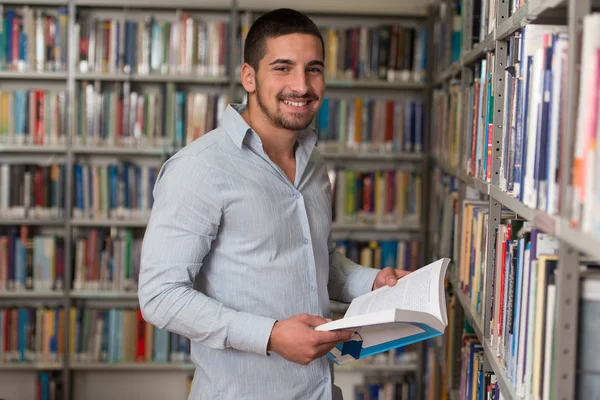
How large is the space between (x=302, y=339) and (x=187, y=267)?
319 millimetres

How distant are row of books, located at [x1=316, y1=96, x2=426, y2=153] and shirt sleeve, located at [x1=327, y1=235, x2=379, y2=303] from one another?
1926 mm

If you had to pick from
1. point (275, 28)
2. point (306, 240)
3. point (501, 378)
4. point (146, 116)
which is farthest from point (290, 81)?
point (146, 116)

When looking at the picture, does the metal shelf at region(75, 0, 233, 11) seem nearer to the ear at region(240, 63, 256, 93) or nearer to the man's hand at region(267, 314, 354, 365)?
the ear at region(240, 63, 256, 93)

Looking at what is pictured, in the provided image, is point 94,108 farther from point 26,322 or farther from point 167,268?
point 167,268

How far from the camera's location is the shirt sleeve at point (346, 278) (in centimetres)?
204

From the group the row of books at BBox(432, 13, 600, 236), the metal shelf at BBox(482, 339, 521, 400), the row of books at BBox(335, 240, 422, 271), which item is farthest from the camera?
the row of books at BBox(335, 240, 422, 271)

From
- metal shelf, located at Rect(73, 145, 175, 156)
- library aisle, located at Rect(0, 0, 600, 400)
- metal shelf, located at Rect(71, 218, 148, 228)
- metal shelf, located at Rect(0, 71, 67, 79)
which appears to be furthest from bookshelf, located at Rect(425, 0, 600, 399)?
metal shelf, located at Rect(0, 71, 67, 79)

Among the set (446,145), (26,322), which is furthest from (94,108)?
(446,145)

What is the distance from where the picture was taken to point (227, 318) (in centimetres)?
162

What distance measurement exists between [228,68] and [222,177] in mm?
2368

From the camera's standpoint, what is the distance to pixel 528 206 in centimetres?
134

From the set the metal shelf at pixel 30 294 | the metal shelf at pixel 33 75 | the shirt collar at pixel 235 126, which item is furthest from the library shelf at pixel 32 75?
the shirt collar at pixel 235 126

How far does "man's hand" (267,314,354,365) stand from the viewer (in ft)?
4.98

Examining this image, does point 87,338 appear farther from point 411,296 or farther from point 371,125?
point 411,296
